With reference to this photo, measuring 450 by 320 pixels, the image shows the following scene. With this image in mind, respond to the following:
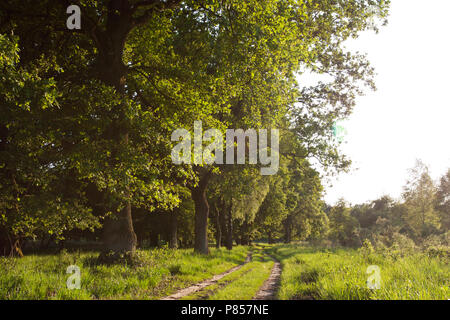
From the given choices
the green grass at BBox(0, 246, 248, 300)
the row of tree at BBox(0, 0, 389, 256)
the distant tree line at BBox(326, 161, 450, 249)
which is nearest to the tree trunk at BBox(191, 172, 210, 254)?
the row of tree at BBox(0, 0, 389, 256)

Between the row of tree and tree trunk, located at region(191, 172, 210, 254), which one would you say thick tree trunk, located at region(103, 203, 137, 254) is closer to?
the row of tree

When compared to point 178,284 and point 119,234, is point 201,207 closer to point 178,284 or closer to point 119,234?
point 119,234

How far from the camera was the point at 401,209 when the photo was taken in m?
55.9

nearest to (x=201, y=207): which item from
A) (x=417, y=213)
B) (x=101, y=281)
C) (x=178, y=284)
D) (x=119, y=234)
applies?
(x=119, y=234)

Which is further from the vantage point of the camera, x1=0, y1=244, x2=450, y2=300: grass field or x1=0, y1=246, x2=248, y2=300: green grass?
x1=0, y1=246, x2=248, y2=300: green grass

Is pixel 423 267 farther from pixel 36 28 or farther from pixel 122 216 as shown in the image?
pixel 36 28

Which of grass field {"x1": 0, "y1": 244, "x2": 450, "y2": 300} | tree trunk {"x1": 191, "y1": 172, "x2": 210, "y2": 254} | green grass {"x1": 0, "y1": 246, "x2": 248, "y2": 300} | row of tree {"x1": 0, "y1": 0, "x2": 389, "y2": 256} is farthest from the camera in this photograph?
tree trunk {"x1": 191, "y1": 172, "x2": 210, "y2": 254}

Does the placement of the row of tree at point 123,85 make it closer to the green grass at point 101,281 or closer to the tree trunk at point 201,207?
the green grass at point 101,281

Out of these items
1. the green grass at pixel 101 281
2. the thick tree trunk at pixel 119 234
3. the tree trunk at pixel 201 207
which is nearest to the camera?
the green grass at pixel 101 281

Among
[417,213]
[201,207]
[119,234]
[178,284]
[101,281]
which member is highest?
[201,207]

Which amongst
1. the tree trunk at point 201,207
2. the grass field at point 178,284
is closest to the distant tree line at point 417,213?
the tree trunk at point 201,207

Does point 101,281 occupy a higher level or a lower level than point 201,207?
lower

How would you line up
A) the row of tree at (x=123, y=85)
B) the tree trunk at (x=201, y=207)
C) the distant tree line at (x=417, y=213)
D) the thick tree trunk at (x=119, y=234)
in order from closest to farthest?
the row of tree at (x=123, y=85) < the thick tree trunk at (x=119, y=234) < the tree trunk at (x=201, y=207) < the distant tree line at (x=417, y=213)

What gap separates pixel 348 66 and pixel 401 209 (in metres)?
51.3
